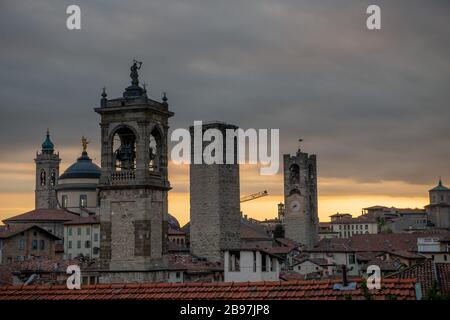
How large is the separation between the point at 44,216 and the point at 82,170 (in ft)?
34.6

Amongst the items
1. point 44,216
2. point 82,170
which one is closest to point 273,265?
point 44,216

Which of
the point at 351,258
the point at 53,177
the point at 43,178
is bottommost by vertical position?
the point at 351,258

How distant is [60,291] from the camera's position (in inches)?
809

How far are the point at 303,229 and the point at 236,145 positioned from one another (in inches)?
1977

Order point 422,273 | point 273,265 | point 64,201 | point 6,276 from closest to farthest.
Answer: point 422,273 → point 6,276 → point 273,265 → point 64,201

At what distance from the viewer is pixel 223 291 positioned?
760 inches

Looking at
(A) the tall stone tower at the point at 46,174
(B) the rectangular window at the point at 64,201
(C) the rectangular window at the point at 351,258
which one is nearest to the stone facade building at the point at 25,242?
(B) the rectangular window at the point at 64,201

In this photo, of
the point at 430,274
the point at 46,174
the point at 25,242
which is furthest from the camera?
the point at 46,174

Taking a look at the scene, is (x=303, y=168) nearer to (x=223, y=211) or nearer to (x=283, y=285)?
(x=223, y=211)

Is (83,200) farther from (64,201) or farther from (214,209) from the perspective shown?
(214,209)

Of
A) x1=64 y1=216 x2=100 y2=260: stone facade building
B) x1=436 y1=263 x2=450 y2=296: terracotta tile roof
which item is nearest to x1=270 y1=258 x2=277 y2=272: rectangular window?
x1=436 y1=263 x2=450 y2=296: terracotta tile roof

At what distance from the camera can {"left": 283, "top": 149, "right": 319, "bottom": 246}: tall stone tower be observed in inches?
5472
